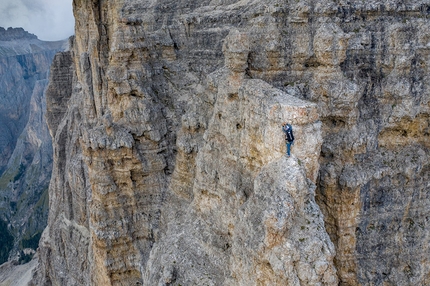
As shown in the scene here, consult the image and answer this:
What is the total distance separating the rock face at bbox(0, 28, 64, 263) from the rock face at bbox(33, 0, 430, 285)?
67.4m

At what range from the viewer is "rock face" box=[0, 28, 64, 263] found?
9100 centimetres

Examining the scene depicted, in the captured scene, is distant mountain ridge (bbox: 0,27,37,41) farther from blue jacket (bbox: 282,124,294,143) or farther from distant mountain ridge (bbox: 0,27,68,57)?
blue jacket (bbox: 282,124,294,143)

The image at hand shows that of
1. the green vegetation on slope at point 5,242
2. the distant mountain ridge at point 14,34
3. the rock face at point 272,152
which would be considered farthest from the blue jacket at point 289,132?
the distant mountain ridge at point 14,34

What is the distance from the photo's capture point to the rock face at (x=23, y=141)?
91000 millimetres

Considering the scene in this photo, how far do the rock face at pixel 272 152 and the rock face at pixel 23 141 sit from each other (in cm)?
6741

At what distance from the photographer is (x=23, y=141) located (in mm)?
122688

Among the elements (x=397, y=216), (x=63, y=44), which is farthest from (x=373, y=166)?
(x=63, y=44)

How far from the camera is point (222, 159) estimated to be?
64.7 ft

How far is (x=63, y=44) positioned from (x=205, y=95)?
152 meters

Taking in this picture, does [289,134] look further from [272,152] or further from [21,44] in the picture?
[21,44]

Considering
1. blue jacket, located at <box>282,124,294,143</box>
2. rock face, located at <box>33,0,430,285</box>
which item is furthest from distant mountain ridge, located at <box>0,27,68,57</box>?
blue jacket, located at <box>282,124,294,143</box>

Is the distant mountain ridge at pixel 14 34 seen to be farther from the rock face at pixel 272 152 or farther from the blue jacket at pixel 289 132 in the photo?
the blue jacket at pixel 289 132

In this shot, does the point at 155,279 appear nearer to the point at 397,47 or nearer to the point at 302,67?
the point at 302,67

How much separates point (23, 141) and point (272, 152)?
125249mm
